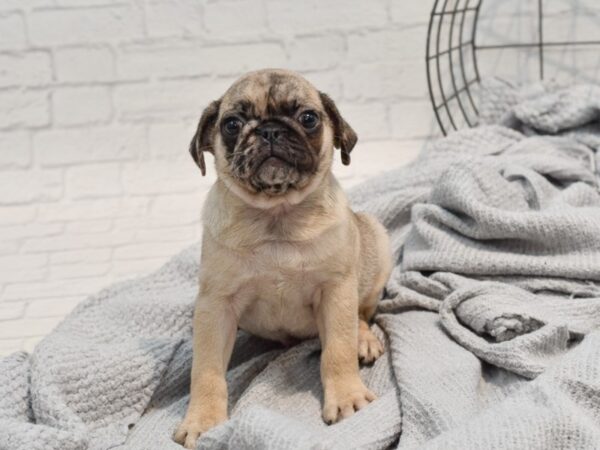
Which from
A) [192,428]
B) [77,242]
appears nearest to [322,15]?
[77,242]

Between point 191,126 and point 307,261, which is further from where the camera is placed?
point 191,126

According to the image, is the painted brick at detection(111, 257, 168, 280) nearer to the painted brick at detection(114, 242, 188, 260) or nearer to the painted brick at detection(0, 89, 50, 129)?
the painted brick at detection(114, 242, 188, 260)

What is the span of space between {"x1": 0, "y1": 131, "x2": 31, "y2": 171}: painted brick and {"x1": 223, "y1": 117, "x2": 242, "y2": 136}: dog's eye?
1586 mm

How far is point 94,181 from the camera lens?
3.09 meters

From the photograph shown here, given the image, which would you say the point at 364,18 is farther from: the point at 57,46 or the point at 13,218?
the point at 13,218

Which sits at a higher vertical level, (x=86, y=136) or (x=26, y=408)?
(x=86, y=136)

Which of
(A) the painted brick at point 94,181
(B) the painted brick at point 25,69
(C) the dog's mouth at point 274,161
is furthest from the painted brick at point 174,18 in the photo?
(C) the dog's mouth at point 274,161

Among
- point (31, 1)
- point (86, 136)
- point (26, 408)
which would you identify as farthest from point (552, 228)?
point (31, 1)

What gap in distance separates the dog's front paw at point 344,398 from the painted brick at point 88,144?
1673mm

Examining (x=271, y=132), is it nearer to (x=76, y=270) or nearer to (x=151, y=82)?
(x=76, y=270)

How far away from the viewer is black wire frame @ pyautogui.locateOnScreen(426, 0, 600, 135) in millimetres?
3059

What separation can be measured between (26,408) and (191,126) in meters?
1.60

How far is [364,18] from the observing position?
3.07m

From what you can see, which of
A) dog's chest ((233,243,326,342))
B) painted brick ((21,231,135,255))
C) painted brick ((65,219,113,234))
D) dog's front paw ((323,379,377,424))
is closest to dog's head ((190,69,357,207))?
dog's chest ((233,243,326,342))
